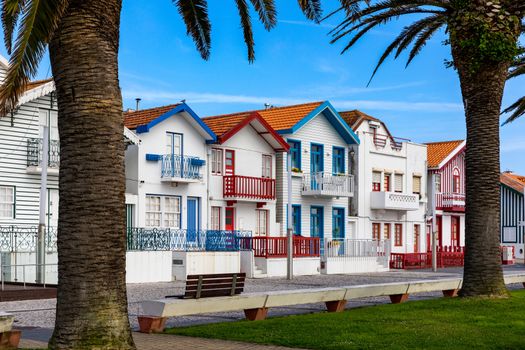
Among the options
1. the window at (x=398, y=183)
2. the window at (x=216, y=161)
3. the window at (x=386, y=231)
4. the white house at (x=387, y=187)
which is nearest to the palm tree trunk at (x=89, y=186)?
the window at (x=216, y=161)

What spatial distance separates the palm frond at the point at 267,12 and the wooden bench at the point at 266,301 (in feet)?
18.0

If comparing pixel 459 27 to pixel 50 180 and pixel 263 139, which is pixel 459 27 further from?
pixel 263 139

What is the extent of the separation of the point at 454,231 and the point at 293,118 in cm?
1893

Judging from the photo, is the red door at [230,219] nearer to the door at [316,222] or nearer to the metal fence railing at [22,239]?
the door at [316,222]

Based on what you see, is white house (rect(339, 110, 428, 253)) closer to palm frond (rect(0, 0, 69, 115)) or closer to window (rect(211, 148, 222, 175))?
window (rect(211, 148, 222, 175))

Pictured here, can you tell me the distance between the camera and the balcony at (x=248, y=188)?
125 feet

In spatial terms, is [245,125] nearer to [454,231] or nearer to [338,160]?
[338,160]

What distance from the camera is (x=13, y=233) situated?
96.8 feet

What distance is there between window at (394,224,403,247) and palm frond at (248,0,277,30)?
34007 millimetres

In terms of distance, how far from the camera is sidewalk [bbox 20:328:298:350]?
11852 mm

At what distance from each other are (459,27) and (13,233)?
17.2 meters

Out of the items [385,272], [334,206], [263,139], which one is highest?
[263,139]

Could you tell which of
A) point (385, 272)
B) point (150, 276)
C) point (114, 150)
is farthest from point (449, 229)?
point (114, 150)

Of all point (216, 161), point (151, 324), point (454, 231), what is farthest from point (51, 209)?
point (454, 231)
